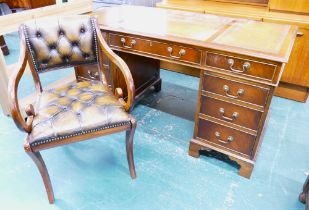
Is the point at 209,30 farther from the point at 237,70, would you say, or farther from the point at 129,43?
the point at 129,43

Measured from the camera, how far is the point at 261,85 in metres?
1.29

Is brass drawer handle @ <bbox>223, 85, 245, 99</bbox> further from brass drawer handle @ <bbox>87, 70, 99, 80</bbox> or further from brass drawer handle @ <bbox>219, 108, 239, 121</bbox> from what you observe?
brass drawer handle @ <bbox>87, 70, 99, 80</bbox>

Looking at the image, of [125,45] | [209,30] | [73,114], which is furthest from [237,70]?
[73,114]

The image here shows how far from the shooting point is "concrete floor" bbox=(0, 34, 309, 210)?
1436 millimetres

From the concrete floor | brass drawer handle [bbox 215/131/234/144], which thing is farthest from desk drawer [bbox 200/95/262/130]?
the concrete floor

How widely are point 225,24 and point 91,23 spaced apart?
90 centimetres

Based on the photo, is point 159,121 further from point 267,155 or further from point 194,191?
point 267,155

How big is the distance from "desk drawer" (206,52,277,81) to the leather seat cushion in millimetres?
582

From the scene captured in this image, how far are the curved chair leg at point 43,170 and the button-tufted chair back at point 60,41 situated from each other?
570 mm

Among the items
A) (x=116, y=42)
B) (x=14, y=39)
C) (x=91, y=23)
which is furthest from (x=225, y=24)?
(x=14, y=39)

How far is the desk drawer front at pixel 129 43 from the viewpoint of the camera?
155cm

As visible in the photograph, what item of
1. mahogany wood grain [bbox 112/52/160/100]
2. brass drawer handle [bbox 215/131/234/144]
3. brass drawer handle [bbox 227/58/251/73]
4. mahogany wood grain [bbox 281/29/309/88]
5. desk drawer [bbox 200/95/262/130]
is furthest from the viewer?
mahogany wood grain [bbox 281/29/309/88]

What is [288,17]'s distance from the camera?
6.81 ft

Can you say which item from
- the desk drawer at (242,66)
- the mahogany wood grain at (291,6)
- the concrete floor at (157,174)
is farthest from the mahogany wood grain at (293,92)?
the desk drawer at (242,66)
